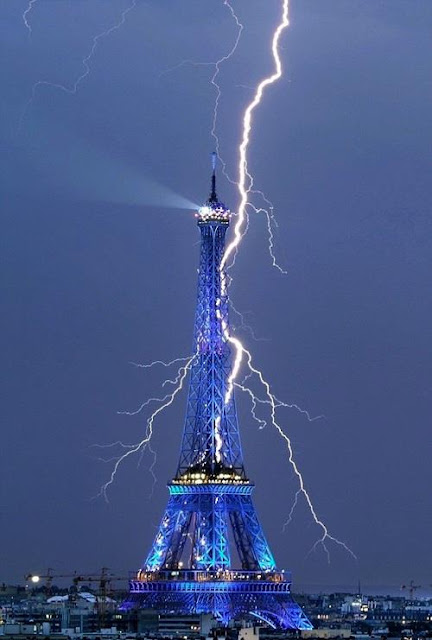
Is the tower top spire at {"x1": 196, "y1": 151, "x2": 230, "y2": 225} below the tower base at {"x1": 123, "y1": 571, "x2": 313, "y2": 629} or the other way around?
the other way around

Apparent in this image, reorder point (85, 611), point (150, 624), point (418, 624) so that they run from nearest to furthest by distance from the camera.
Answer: point (150, 624) → point (85, 611) → point (418, 624)

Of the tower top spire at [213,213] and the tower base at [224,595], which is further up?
the tower top spire at [213,213]

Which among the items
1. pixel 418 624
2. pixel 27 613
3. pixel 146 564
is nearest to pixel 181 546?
pixel 146 564

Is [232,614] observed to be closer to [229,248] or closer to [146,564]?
[146,564]
